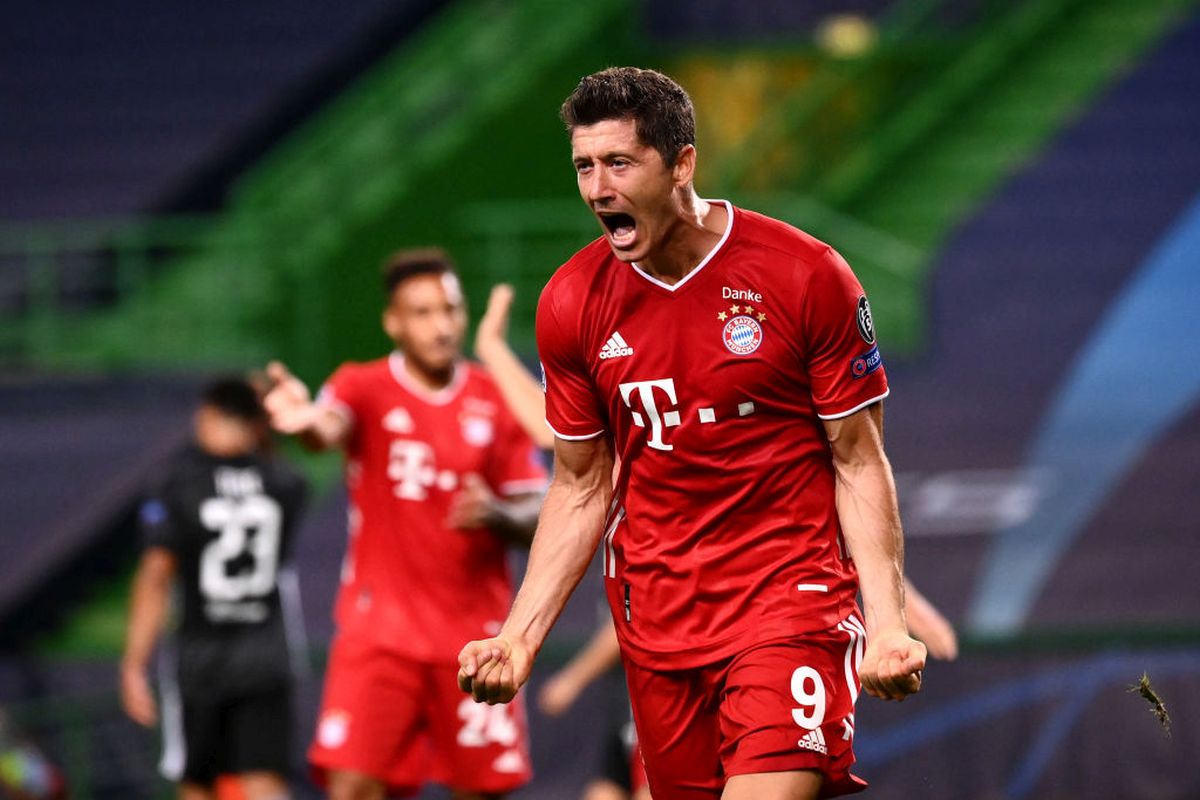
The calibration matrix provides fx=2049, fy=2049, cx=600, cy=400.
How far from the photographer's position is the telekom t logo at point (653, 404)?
17.1 ft

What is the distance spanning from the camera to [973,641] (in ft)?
38.4

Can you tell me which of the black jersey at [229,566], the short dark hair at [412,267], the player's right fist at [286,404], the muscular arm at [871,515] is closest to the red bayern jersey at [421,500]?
the short dark hair at [412,267]

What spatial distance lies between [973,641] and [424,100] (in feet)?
29.5

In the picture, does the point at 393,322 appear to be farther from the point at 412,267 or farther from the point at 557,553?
the point at 557,553

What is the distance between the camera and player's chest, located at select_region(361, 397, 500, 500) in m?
8.09

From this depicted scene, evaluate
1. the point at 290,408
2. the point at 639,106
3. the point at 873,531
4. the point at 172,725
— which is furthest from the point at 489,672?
the point at 172,725

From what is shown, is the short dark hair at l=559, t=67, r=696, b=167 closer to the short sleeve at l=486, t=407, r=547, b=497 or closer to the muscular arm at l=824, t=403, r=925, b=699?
the muscular arm at l=824, t=403, r=925, b=699

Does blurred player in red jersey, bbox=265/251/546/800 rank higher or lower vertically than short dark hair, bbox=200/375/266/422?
lower

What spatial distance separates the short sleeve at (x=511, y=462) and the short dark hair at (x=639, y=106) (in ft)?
10.8

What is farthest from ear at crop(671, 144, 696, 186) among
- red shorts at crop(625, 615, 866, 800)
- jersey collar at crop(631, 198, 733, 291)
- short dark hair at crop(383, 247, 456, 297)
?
short dark hair at crop(383, 247, 456, 297)

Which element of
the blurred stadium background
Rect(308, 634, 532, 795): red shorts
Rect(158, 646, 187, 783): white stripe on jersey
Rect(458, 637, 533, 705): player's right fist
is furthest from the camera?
the blurred stadium background

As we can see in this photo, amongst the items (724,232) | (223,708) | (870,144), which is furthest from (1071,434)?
(724,232)

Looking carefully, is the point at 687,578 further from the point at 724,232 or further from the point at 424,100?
the point at 424,100

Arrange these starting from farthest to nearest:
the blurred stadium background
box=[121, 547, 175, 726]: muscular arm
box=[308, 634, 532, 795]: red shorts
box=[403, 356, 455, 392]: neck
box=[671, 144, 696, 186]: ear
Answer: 1. the blurred stadium background
2. box=[121, 547, 175, 726]: muscular arm
3. box=[403, 356, 455, 392]: neck
4. box=[308, 634, 532, 795]: red shorts
5. box=[671, 144, 696, 186]: ear
